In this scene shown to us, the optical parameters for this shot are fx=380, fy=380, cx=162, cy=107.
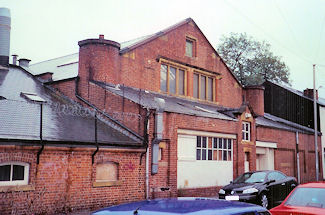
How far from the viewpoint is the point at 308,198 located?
767 cm

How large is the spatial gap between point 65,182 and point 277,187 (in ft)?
26.8

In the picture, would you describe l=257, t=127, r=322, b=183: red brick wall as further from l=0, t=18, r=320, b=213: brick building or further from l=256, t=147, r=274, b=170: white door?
l=256, t=147, r=274, b=170: white door

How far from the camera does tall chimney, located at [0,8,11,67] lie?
817 inches

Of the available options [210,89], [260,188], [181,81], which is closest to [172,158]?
[260,188]

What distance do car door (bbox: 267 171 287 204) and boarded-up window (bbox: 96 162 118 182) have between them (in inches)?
238

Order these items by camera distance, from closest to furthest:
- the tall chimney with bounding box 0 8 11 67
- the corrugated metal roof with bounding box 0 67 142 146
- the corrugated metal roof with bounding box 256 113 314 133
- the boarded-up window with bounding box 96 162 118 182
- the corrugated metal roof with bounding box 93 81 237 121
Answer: the corrugated metal roof with bounding box 0 67 142 146 → the boarded-up window with bounding box 96 162 118 182 → the corrugated metal roof with bounding box 93 81 237 121 → the tall chimney with bounding box 0 8 11 67 → the corrugated metal roof with bounding box 256 113 314 133

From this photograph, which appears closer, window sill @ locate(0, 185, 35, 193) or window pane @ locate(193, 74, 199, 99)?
window sill @ locate(0, 185, 35, 193)

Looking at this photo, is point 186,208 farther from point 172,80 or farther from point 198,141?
point 172,80

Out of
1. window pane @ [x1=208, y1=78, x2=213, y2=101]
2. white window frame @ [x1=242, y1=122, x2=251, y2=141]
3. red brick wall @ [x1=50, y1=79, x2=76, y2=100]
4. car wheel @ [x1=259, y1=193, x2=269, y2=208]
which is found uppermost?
window pane @ [x1=208, y1=78, x2=213, y2=101]

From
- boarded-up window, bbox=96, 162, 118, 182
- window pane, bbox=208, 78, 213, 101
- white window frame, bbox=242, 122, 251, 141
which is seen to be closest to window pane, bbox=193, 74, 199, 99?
window pane, bbox=208, 78, 213, 101

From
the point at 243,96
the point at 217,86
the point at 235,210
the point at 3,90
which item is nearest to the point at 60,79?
the point at 3,90

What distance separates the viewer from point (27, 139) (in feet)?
39.8

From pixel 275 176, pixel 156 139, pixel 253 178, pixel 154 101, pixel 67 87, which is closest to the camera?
pixel 253 178

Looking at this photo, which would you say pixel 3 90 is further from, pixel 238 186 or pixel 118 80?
pixel 238 186
